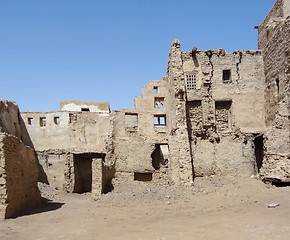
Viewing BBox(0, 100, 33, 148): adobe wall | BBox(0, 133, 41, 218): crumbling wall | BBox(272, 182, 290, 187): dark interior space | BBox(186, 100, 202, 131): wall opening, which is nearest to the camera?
BBox(0, 133, 41, 218): crumbling wall

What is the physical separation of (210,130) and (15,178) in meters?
10.8

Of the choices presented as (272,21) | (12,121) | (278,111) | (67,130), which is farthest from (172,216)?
(12,121)

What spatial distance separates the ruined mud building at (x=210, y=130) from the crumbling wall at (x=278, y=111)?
0.16ft

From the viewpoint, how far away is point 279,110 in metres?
14.1

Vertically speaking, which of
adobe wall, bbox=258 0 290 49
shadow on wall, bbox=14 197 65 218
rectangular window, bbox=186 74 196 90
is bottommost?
shadow on wall, bbox=14 197 65 218

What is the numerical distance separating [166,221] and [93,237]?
2.50m

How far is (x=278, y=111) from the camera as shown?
14.2 metres


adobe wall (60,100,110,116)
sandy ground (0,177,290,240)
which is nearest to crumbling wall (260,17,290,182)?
sandy ground (0,177,290,240)

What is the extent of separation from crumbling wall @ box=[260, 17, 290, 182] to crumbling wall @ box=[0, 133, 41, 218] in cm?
1095

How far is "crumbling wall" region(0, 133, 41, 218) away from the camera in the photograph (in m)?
9.09

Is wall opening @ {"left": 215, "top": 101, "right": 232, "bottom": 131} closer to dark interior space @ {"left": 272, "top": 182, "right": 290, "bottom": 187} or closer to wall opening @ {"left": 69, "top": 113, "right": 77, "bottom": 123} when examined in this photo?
dark interior space @ {"left": 272, "top": 182, "right": 290, "bottom": 187}

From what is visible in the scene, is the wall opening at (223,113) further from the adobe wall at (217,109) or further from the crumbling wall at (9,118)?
the crumbling wall at (9,118)

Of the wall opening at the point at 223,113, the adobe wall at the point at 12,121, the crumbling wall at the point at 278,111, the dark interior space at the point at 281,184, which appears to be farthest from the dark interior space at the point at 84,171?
the dark interior space at the point at 281,184

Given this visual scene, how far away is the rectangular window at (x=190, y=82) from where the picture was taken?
17031 mm
